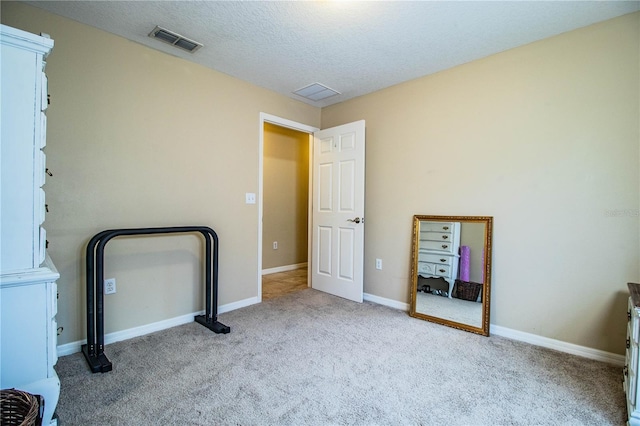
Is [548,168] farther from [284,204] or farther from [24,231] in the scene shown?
[284,204]

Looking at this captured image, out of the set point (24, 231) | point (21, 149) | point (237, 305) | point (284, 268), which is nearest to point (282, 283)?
point (284, 268)

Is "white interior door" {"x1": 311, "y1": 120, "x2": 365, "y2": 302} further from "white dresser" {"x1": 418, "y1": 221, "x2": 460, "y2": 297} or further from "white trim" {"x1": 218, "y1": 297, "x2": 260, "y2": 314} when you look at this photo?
"white trim" {"x1": 218, "y1": 297, "x2": 260, "y2": 314}

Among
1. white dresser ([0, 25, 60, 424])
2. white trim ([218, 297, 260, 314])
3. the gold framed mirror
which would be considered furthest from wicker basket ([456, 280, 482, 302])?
white dresser ([0, 25, 60, 424])

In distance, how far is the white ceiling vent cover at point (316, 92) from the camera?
131 inches

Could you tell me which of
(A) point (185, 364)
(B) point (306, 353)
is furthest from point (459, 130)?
(A) point (185, 364)

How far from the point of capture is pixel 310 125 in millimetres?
3920

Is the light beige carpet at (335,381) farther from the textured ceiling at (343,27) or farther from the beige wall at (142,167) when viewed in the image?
the textured ceiling at (343,27)

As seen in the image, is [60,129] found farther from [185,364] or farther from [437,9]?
[437,9]

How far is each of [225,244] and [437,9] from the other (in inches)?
102

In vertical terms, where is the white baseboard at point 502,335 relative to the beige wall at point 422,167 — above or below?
below

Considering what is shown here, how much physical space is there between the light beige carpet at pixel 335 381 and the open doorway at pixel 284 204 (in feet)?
7.15

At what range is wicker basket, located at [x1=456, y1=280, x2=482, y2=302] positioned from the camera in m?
2.69

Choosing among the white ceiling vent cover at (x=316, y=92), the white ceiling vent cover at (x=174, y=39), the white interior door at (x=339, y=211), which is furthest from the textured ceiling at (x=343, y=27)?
the white interior door at (x=339, y=211)

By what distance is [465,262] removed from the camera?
2.77 meters
